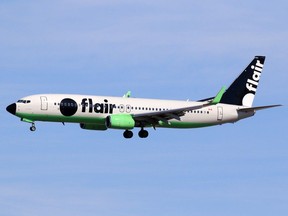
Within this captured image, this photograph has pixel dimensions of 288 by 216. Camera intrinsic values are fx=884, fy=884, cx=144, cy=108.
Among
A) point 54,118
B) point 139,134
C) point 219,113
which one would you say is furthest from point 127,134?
point 219,113

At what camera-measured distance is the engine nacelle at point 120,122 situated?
287 ft

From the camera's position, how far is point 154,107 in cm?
9250

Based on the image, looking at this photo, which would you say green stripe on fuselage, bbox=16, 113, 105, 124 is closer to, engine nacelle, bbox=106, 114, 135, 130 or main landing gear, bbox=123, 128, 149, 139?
engine nacelle, bbox=106, 114, 135, 130

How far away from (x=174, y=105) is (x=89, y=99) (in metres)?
10.6

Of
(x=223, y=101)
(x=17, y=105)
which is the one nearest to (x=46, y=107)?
(x=17, y=105)

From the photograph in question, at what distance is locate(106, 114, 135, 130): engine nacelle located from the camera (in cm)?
8738

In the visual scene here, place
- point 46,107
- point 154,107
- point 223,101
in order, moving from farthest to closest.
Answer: point 223,101
point 154,107
point 46,107

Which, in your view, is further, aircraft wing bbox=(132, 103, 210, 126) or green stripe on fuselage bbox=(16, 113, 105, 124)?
aircraft wing bbox=(132, 103, 210, 126)

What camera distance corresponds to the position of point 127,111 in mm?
90062

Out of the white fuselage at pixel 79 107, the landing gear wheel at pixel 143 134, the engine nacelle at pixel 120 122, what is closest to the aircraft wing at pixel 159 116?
the white fuselage at pixel 79 107

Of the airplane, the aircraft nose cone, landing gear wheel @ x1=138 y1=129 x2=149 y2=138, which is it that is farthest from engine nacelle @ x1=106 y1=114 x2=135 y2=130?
the aircraft nose cone

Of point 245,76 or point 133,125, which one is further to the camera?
point 245,76

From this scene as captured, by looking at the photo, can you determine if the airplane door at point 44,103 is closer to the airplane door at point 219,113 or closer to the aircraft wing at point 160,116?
the aircraft wing at point 160,116

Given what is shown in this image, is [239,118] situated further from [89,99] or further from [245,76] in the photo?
[89,99]
